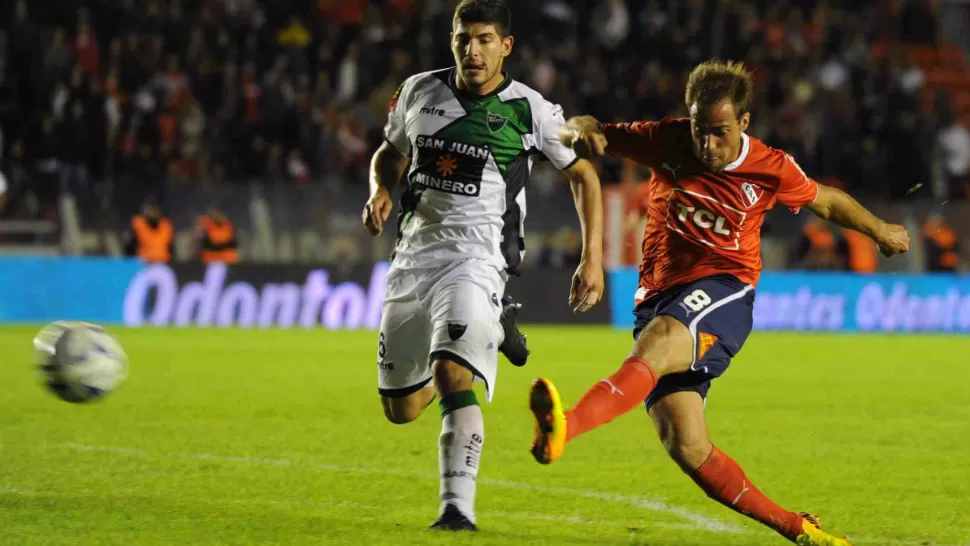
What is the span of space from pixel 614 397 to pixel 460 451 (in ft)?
2.30

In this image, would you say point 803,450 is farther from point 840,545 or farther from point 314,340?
point 314,340

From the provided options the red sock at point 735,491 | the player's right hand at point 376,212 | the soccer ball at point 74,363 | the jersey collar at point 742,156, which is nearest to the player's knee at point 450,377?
the player's right hand at point 376,212

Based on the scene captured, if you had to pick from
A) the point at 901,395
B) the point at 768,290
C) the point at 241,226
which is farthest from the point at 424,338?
the point at 768,290

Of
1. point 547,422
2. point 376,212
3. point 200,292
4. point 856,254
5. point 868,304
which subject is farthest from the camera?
point 856,254

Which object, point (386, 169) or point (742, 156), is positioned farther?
point (386, 169)

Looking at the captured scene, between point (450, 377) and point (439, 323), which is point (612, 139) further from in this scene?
point (450, 377)

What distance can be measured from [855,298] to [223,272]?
339 inches

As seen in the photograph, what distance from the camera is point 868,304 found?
2061 cm

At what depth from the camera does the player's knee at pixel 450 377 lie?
17.7 ft

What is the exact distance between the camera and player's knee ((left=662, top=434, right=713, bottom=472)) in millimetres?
5160

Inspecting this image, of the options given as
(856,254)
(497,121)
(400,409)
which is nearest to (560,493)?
(400,409)

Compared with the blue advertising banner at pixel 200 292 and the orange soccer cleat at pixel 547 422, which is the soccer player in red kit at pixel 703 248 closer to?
the orange soccer cleat at pixel 547 422

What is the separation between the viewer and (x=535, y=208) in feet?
63.1

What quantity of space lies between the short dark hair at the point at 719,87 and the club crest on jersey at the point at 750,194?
27 centimetres
